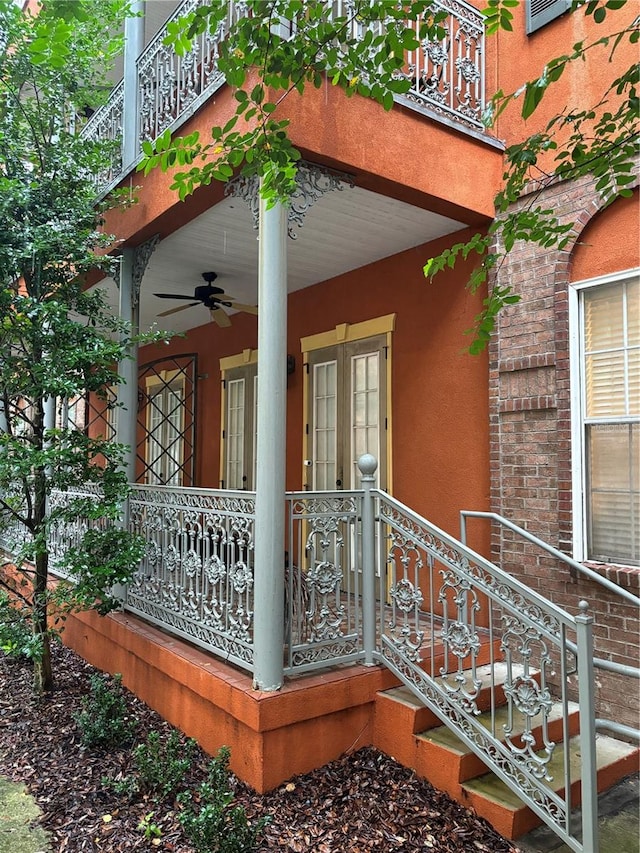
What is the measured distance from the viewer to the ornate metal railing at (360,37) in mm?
4211

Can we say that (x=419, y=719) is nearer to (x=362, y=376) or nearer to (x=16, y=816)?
(x=16, y=816)

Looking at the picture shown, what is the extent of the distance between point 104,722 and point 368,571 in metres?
1.90

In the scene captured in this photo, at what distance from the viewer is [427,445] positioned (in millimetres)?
5090

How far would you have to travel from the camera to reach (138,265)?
5098 millimetres

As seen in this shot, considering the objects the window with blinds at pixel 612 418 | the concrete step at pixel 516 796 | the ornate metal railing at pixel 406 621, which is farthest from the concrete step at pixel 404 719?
the window with blinds at pixel 612 418

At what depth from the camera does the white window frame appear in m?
4.04

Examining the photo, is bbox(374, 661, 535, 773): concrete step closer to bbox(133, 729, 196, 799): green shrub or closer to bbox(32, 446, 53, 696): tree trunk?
bbox(133, 729, 196, 799): green shrub

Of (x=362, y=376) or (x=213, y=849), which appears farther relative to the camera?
Result: (x=362, y=376)

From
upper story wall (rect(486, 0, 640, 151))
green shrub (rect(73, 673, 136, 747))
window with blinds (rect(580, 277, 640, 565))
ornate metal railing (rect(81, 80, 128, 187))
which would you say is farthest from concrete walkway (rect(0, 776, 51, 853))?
upper story wall (rect(486, 0, 640, 151))

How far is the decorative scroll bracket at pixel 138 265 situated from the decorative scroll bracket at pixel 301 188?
133 cm

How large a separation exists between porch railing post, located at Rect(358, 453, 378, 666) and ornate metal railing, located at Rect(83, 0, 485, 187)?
2566 mm

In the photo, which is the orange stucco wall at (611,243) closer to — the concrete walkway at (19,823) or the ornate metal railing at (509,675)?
the ornate metal railing at (509,675)

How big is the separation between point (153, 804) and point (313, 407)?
13.1 ft

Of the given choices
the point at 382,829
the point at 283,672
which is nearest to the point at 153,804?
the point at 283,672
